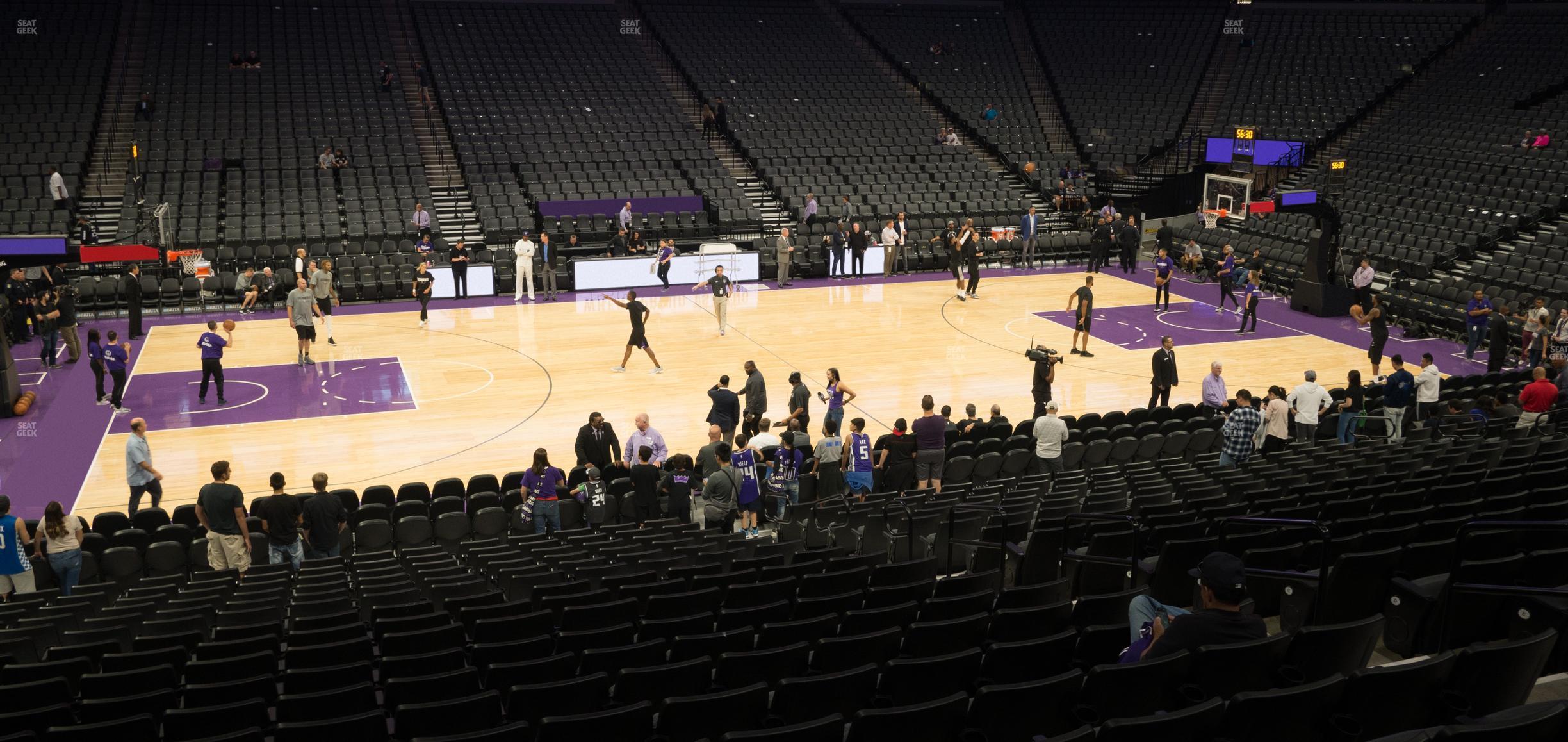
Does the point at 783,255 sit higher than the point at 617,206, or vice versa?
the point at 617,206

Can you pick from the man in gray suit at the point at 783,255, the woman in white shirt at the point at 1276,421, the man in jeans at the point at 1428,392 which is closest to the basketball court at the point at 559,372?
the man in gray suit at the point at 783,255

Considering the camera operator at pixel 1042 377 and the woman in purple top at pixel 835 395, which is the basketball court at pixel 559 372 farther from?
the woman in purple top at pixel 835 395

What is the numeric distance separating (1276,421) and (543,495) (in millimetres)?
9375

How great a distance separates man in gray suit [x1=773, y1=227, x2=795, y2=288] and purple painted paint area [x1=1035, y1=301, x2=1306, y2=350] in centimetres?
656

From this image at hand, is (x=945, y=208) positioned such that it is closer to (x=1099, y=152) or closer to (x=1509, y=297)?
(x=1099, y=152)

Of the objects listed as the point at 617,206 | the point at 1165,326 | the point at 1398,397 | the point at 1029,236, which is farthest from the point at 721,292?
the point at 1029,236

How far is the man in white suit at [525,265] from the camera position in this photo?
26797mm

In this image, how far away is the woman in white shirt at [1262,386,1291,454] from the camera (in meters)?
15.3

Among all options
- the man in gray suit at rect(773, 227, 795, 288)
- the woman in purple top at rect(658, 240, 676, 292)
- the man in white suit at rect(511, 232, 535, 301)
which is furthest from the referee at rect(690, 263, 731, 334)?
the man in gray suit at rect(773, 227, 795, 288)

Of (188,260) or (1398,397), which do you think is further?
(188,260)

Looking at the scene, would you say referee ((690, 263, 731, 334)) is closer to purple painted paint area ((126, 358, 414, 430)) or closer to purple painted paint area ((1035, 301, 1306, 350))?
purple painted paint area ((126, 358, 414, 430))

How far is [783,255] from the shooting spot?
1160 inches

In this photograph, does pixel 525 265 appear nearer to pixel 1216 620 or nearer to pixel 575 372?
pixel 575 372

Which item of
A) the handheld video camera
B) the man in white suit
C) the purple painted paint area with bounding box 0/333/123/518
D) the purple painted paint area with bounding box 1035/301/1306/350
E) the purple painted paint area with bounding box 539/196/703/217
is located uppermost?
the purple painted paint area with bounding box 539/196/703/217
